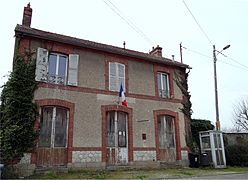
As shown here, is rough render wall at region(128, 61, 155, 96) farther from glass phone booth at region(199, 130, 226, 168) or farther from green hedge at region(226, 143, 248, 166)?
green hedge at region(226, 143, 248, 166)

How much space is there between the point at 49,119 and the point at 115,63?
188 inches

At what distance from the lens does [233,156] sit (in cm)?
1534

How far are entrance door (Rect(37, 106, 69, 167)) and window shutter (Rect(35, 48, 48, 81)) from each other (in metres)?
1.46

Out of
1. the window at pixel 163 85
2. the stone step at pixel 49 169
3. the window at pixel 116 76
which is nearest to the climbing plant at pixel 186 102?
the window at pixel 163 85

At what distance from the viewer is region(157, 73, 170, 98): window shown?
1471 cm

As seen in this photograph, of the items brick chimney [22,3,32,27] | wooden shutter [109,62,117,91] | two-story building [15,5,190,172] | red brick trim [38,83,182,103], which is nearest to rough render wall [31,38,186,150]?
two-story building [15,5,190,172]

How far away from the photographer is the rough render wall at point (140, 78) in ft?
44.9

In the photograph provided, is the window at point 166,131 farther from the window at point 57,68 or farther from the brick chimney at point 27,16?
the brick chimney at point 27,16

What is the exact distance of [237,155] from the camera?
15281mm

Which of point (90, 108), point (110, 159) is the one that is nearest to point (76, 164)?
point (110, 159)

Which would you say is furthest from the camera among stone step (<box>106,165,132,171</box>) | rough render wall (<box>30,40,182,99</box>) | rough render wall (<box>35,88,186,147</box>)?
rough render wall (<box>30,40,182,99</box>)

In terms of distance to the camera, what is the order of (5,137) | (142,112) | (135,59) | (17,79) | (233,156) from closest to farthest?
(5,137), (17,79), (142,112), (135,59), (233,156)

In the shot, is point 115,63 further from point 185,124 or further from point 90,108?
point 185,124

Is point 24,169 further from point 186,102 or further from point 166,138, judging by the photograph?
point 186,102
